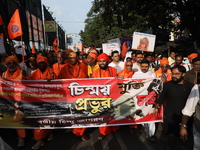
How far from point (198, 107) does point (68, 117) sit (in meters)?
2.25

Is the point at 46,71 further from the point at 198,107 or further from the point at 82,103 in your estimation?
the point at 198,107

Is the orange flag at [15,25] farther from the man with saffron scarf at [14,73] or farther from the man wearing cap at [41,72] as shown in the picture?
the man wearing cap at [41,72]

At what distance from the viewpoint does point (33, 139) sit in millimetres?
3514

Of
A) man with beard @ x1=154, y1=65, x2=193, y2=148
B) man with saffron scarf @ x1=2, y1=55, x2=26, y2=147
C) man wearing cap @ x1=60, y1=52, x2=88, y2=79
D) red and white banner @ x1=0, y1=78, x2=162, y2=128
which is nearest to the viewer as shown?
man with beard @ x1=154, y1=65, x2=193, y2=148

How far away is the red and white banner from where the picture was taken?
321 centimetres

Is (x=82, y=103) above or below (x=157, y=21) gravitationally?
below

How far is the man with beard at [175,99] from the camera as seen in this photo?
260cm

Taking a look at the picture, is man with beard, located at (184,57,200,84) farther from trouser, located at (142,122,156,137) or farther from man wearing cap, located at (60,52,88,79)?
man wearing cap, located at (60,52,88,79)

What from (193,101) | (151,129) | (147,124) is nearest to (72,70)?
(147,124)

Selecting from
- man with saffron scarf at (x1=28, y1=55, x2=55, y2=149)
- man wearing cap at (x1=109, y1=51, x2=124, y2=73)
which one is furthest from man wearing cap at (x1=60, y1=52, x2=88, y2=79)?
man wearing cap at (x1=109, y1=51, x2=124, y2=73)

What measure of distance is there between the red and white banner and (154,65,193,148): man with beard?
56 cm

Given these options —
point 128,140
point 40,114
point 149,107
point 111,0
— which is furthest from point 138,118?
point 111,0

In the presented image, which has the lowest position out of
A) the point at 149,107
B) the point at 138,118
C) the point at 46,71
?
the point at 138,118

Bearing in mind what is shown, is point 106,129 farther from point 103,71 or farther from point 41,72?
point 41,72
